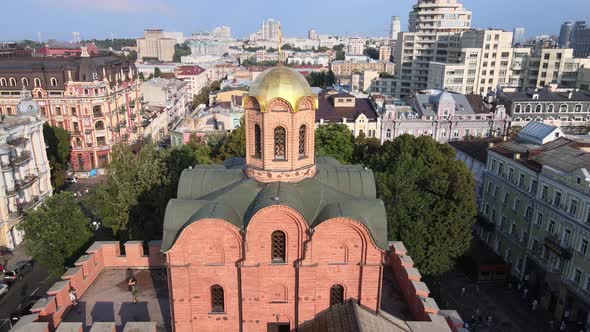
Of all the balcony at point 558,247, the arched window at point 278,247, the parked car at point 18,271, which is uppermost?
the arched window at point 278,247

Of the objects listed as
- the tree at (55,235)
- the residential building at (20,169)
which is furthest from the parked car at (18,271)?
the tree at (55,235)

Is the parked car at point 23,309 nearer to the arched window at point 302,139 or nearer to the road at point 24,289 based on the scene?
the road at point 24,289

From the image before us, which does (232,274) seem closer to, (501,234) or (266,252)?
(266,252)

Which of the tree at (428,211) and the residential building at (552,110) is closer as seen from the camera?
the tree at (428,211)

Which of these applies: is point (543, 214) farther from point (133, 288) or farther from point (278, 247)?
point (133, 288)

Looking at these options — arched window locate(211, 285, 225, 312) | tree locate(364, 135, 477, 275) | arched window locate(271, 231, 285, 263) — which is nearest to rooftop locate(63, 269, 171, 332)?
arched window locate(211, 285, 225, 312)

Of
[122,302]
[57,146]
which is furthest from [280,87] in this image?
[57,146]
